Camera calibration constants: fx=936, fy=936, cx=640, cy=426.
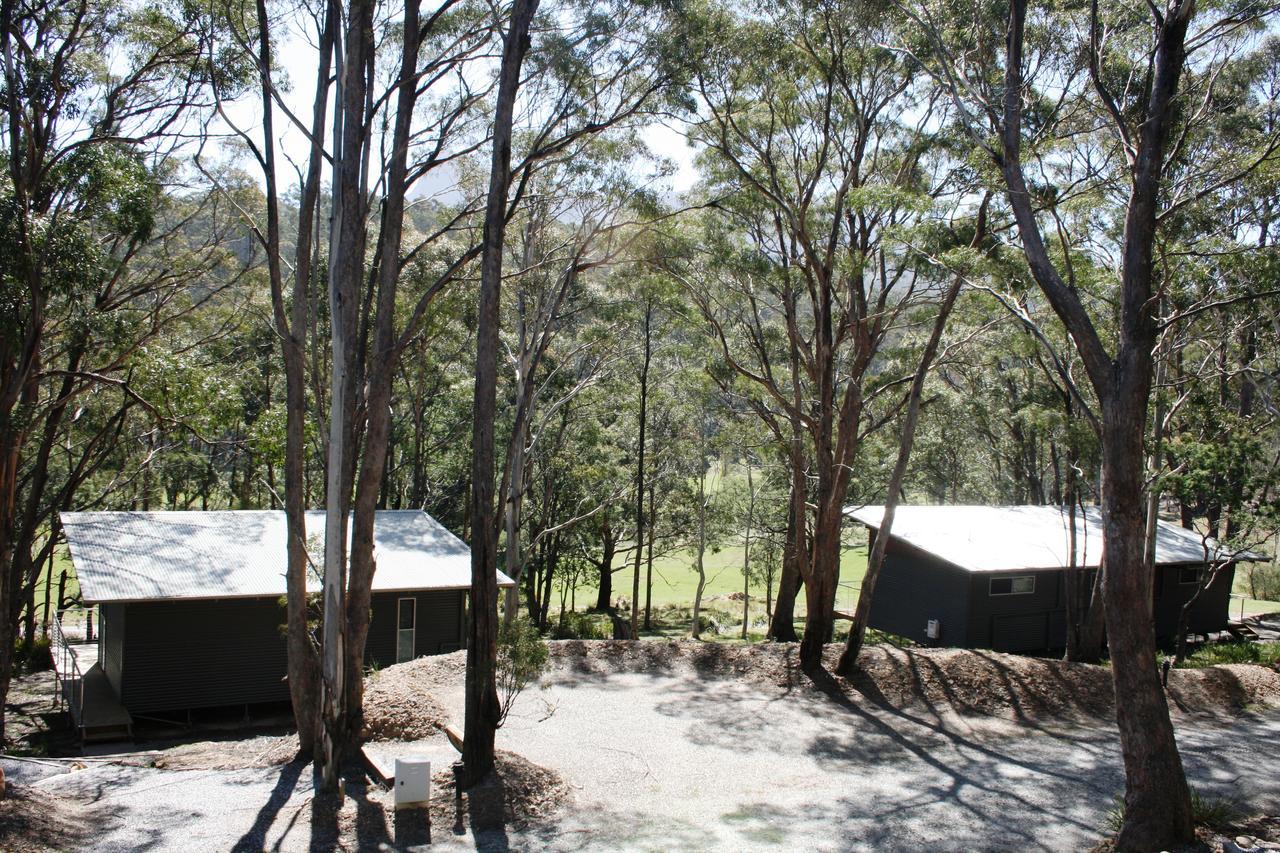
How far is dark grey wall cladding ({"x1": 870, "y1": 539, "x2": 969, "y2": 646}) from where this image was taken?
22.0 metres

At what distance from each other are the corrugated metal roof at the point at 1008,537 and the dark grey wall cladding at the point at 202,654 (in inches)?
496

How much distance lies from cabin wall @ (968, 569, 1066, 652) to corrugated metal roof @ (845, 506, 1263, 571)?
1.37 ft

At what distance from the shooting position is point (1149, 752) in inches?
330

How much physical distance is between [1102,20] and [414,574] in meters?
14.8

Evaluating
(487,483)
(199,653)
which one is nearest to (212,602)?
(199,653)

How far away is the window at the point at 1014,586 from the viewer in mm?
22125

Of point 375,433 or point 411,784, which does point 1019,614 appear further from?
point 411,784

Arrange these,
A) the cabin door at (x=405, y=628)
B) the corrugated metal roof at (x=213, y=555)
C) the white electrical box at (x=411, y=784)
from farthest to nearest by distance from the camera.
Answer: the cabin door at (x=405, y=628)
the corrugated metal roof at (x=213, y=555)
the white electrical box at (x=411, y=784)

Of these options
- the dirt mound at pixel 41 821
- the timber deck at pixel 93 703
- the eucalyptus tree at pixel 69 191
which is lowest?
the timber deck at pixel 93 703

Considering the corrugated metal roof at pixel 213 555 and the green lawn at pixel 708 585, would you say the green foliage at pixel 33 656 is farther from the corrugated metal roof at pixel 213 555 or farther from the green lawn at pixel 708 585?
the green lawn at pixel 708 585

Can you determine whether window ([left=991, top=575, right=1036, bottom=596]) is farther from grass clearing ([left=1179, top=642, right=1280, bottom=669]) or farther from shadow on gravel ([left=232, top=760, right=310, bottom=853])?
shadow on gravel ([left=232, top=760, right=310, bottom=853])

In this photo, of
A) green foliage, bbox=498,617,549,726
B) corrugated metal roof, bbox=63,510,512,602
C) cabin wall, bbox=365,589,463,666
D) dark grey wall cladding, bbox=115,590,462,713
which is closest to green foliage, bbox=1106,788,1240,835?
green foliage, bbox=498,617,549,726

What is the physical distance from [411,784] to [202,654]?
9.88m

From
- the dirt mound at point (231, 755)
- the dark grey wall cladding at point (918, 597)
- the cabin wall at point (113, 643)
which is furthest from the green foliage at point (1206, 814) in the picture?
the cabin wall at point (113, 643)
